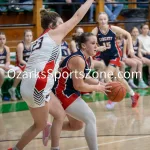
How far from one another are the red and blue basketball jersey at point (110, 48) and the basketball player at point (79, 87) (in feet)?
11.9

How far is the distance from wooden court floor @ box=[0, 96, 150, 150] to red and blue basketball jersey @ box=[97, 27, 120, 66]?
2.65ft

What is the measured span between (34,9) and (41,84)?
6405mm

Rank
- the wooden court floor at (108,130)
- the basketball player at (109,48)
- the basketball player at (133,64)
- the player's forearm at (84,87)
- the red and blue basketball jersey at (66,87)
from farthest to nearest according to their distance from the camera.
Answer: the basketball player at (133,64), the basketball player at (109,48), the wooden court floor at (108,130), the red and blue basketball jersey at (66,87), the player's forearm at (84,87)

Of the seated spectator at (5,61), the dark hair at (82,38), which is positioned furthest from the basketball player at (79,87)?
the seated spectator at (5,61)

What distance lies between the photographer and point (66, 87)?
17.5 feet

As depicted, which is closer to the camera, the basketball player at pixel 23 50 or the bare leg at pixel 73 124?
the bare leg at pixel 73 124

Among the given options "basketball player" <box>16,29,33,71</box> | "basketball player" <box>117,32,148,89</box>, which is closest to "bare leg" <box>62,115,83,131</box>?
"basketball player" <box>16,29,33,71</box>

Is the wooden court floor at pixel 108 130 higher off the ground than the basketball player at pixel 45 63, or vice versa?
the basketball player at pixel 45 63

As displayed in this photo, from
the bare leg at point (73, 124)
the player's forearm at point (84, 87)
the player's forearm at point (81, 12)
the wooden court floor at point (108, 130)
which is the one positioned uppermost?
the player's forearm at point (81, 12)

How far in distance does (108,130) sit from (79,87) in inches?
71.5

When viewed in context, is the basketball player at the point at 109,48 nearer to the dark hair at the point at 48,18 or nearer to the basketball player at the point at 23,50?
the basketball player at the point at 23,50

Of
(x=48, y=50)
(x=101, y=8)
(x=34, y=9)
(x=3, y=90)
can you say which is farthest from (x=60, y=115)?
(x=101, y=8)

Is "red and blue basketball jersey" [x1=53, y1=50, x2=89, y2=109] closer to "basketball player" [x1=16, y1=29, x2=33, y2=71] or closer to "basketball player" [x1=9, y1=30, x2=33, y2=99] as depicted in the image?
"basketball player" [x1=9, y1=30, x2=33, y2=99]

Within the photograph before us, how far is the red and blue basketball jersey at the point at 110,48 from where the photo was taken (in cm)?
895
